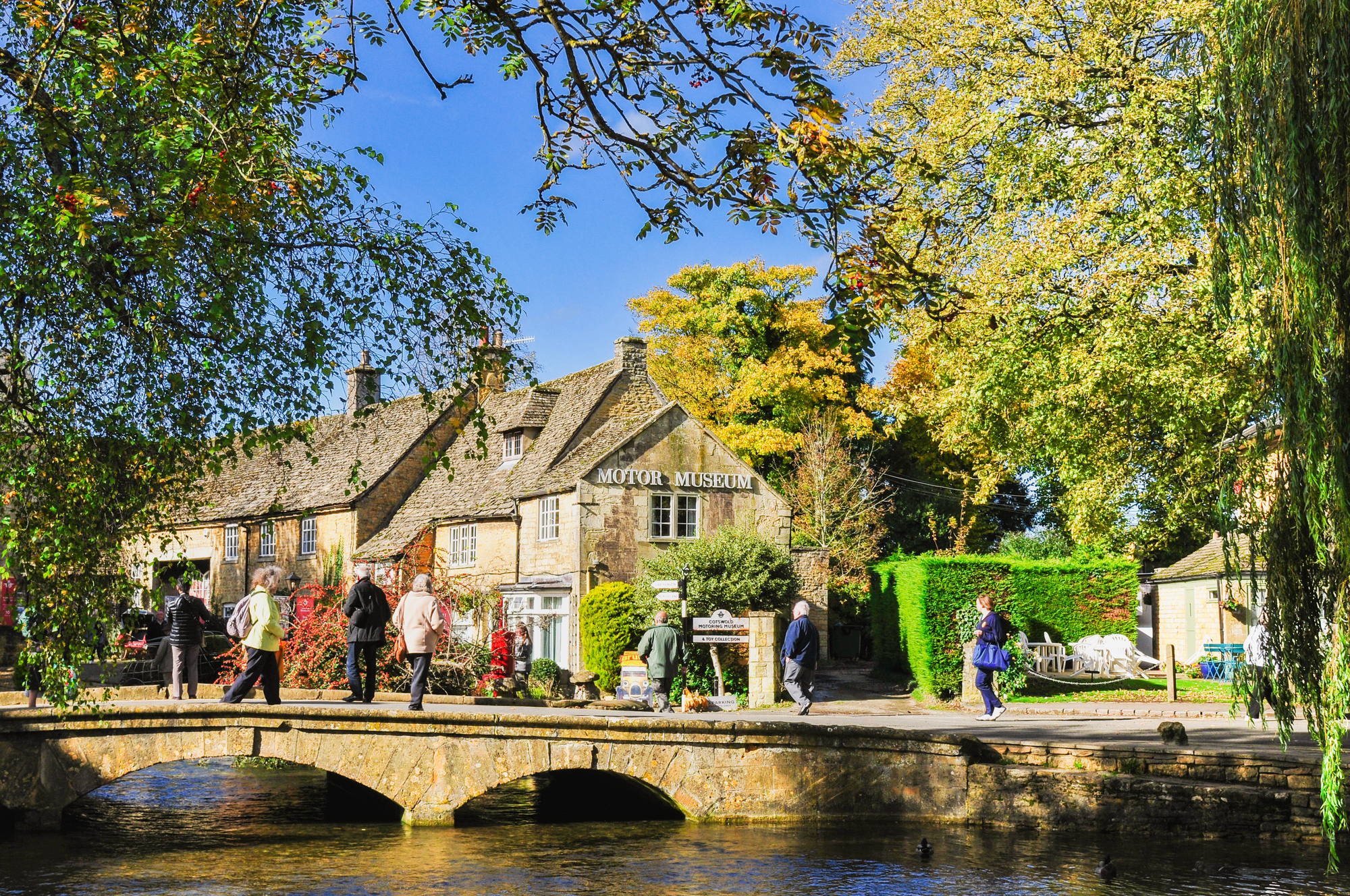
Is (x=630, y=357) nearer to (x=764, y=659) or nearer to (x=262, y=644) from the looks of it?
(x=764, y=659)

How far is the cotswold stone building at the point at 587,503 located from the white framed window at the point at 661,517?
0.08 feet

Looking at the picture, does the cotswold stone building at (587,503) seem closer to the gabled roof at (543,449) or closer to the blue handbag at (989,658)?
the gabled roof at (543,449)

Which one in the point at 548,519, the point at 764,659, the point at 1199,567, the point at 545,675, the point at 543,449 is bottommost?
the point at 545,675

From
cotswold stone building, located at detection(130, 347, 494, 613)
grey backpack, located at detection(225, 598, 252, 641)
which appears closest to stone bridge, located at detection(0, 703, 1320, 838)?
grey backpack, located at detection(225, 598, 252, 641)

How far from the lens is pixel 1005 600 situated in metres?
25.9

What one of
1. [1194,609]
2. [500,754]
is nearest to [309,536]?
[500,754]

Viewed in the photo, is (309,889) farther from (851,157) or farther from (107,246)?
(851,157)

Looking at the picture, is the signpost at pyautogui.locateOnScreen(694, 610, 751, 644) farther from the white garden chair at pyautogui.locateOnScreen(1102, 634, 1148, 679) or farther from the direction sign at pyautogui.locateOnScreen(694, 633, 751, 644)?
the white garden chair at pyautogui.locateOnScreen(1102, 634, 1148, 679)

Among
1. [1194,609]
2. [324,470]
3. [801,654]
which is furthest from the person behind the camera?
[324,470]

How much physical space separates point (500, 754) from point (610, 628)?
37.6 ft

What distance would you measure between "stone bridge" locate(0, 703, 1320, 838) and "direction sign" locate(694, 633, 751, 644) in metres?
7.80

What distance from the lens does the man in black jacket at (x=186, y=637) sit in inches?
674

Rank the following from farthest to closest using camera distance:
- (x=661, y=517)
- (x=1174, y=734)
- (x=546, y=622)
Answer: (x=661, y=517)
(x=546, y=622)
(x=1174, y=734)

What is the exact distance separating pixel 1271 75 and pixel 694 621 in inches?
627
